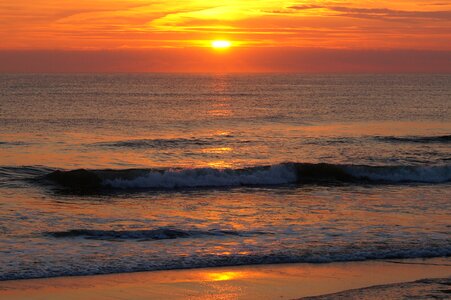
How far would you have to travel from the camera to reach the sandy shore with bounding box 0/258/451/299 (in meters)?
10.6

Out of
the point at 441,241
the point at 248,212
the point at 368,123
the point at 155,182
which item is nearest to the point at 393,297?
the point at 441,241

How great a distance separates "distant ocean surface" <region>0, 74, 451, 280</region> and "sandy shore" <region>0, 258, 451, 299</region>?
1.41ft

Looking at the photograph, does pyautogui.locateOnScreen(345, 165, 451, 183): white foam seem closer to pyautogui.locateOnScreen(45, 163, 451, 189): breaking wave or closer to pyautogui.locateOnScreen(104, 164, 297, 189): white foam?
pyautogui.locateOnScreen(45, 163, 451, 189): breaking wave

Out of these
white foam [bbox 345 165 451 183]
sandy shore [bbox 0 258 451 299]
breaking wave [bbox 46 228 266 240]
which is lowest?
white foam [bbox 345 165 451 183]

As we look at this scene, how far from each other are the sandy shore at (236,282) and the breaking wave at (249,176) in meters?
11.5

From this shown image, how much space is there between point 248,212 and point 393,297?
792cm

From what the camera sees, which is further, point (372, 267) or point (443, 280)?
point (372, 267)

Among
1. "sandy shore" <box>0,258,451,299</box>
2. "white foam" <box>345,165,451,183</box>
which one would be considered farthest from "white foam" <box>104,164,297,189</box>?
"sandy shore" <box>0,258,451,299</box>

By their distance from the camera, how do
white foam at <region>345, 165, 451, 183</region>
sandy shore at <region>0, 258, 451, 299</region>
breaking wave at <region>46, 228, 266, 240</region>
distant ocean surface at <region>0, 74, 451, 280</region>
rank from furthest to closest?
white foam at <region>345, 165, 451, 183</region>
breaking wave at <region>46, 228, 266, 240</region>
distant ocean surface at <region>0, 74, 451, 280</region>
sandy shore at <region>0, 258, 451, 299</region>

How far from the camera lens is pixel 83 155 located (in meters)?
28.5

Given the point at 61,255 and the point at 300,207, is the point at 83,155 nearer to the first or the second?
the point at 300,207

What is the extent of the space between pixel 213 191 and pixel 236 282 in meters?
11.2

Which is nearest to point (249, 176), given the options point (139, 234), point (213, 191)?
point (213, 191)

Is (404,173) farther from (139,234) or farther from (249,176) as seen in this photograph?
(139,234)
